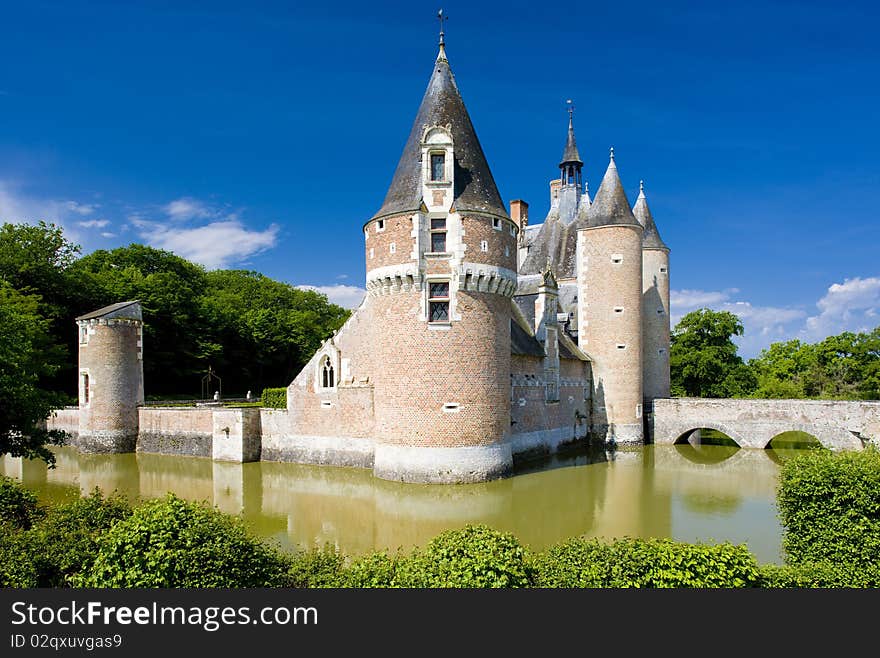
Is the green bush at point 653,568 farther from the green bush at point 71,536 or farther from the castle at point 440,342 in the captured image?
the castle at point 440,342

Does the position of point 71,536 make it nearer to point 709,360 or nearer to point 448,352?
point 448,352

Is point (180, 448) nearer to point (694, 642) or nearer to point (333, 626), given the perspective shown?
point (333, 626)

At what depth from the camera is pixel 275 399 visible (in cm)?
2928

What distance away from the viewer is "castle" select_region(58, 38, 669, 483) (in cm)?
1864

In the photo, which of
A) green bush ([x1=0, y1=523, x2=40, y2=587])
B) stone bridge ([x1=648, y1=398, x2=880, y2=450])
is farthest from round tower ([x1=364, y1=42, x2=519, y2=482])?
stone bridge ([x1=648, y1=398, x2=880, y2=450])

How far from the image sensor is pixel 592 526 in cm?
1433

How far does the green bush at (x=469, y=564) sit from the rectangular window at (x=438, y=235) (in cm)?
1291

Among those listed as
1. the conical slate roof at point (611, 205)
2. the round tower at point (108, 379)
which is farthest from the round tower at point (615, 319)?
the round tower at point (108, 379)

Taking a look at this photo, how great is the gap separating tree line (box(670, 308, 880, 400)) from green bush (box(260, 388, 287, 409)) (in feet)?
81.5

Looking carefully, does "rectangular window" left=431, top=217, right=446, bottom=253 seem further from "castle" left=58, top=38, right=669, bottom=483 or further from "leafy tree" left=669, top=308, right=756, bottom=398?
"leafy tree" left=669, top=308, right=756, bottom=398

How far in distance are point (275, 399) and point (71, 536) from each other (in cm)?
2206

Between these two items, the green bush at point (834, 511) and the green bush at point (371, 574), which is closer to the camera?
the green bush at point (371, 574)

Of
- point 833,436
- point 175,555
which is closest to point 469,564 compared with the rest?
point 175,555

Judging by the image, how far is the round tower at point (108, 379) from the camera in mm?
25828
